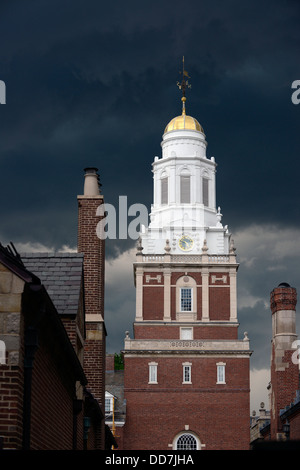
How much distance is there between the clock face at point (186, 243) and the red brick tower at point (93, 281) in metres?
55.0

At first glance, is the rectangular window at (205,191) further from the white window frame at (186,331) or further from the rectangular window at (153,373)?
the rectangular window at (153,373)

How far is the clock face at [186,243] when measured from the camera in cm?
8375

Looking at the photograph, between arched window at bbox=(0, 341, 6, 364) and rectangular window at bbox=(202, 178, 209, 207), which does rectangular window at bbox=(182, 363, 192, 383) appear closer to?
rectangular window at bbox=(202, 178, 209, 207)

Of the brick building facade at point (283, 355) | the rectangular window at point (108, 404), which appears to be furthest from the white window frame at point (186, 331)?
the brick building facade at point (283, 355)

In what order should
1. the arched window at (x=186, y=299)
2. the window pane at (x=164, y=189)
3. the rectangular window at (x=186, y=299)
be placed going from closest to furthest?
the arched window at (x=186, y=299), the rectangular window at (x=186, y=299), the window pane at (x=164, y=189)

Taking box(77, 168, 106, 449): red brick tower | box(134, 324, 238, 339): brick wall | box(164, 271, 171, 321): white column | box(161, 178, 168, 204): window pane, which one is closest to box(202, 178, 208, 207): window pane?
box(161, 178, 168, 204): window pane

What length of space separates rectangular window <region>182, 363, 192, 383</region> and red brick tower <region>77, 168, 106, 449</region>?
1858 inches

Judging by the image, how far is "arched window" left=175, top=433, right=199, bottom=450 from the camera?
240ft

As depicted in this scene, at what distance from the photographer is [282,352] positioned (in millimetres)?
59781

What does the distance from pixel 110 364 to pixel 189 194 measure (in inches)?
742

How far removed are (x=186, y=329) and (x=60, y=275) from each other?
60156 mm

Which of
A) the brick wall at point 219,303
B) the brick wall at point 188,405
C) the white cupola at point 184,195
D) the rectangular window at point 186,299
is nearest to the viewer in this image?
the brick wall at point 188,405

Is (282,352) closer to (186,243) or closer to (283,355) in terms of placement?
(283,355)

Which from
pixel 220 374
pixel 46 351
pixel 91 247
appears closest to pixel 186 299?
pixel 220 374
